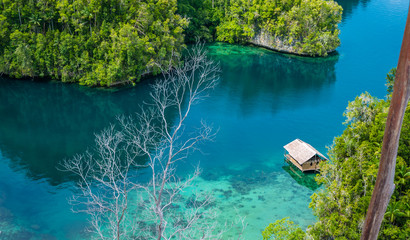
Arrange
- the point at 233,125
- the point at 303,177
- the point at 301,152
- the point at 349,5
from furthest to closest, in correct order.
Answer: the point at 349,5, the point at 233,125, the point at 301,152, the point at 303,177

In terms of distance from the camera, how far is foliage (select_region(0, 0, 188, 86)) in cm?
4425

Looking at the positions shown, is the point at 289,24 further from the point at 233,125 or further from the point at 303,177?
the point at 303,177

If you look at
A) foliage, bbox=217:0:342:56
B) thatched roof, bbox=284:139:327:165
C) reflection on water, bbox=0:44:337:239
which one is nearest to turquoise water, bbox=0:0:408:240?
reflection on water, bbox=0:44:337:239

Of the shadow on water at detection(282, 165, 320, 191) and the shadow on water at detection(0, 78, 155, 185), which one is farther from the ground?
the shadow on water at detection(0, 78, 155, 185)

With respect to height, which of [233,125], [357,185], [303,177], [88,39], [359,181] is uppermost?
[88,39]

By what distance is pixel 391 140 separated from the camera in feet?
25.0

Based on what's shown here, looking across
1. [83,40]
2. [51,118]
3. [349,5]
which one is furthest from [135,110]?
[349,5]

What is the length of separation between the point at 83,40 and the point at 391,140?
42674 mm

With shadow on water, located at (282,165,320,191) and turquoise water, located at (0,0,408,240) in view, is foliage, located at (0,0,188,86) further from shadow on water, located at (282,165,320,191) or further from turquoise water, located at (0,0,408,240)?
shadow on water, located at (282,165,320,191)

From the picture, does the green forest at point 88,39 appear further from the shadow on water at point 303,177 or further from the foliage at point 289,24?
the shadow on water at point 303,177

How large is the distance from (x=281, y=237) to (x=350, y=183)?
5054 mm

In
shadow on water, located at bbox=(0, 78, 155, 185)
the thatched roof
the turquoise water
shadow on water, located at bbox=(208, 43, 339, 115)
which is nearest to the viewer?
the turquoise water

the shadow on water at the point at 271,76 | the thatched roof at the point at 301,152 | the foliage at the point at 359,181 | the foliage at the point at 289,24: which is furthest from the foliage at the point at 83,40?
the foliage at the point at 359,181

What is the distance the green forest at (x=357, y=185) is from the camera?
64.0 ft
